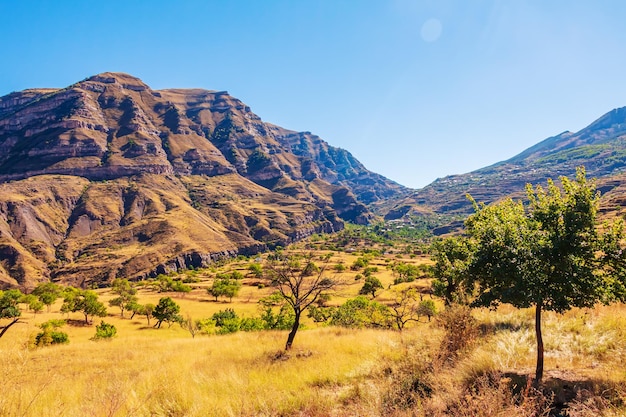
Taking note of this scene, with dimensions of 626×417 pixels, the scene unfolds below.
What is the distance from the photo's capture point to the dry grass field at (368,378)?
21.7 ft

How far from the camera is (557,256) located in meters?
8.03

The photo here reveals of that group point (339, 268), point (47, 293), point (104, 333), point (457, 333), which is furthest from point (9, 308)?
point (339, 268)

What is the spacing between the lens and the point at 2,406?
515 centimetres

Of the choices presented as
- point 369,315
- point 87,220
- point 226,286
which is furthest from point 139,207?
point 369,315

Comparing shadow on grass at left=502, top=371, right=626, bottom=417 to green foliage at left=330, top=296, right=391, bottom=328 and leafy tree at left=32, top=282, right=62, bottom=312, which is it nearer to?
green foliage at left=330, top=296, right=391, bottom=328

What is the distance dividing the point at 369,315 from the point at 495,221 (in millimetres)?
24450

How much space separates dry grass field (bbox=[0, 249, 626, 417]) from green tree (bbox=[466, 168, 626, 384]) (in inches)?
57.3

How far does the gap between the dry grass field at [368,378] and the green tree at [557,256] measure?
146 centimetres

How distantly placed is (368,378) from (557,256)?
6671 millimetres

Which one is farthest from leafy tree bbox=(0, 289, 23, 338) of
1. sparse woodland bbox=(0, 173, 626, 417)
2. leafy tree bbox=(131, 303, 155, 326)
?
sparse woodland bbox=(0, 173, 626, 417)

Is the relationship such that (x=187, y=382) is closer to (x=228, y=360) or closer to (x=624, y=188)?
(x=228, y=360)

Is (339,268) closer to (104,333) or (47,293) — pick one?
(104,333)

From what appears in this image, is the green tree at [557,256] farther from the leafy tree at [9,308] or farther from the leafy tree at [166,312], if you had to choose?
the leafy tree at [166,312]

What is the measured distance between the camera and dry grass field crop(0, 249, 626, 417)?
662 centimetres
